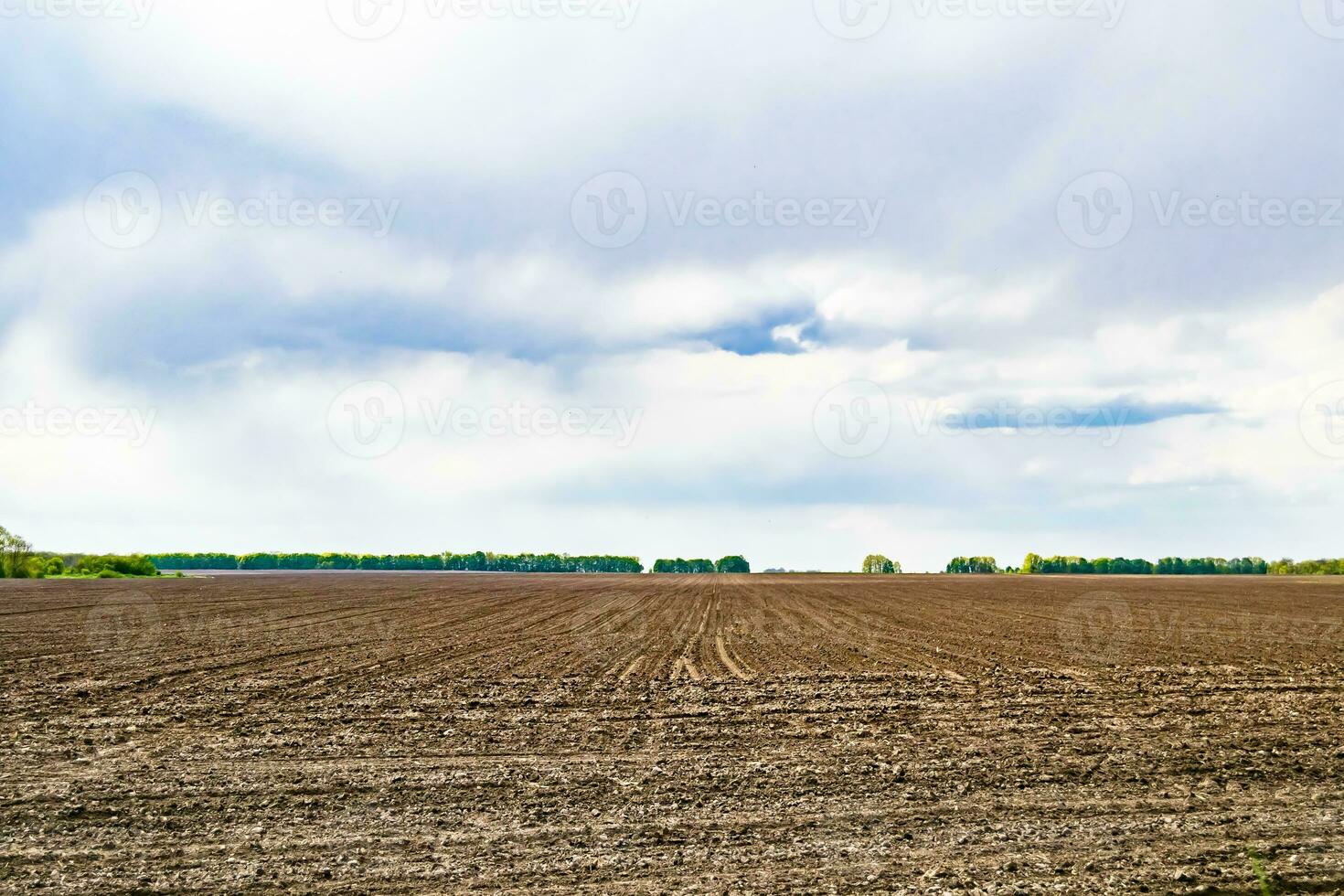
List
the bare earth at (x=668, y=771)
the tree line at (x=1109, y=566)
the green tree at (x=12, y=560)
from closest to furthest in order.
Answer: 1. the bare earth at (x=668, y=771)
2. the green tree at (x=12, y=560)
3. the tree line at (x=1109, y=566)

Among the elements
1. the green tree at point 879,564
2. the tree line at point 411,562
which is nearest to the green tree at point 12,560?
the tree line at point 411,562

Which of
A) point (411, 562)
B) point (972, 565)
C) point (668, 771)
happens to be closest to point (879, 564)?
point (972, 565)

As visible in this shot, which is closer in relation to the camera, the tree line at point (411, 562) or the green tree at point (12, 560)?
the green tree at point (12, 560)

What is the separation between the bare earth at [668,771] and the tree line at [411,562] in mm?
165403

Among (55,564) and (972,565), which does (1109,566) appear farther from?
(55,564)

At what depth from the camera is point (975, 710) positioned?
1213 centimetres

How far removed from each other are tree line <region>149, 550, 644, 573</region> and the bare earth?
165403 mm

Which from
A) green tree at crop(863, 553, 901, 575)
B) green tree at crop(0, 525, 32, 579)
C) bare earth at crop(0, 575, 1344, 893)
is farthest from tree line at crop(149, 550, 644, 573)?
bare earth at crop(0, 575, 1344, 893)

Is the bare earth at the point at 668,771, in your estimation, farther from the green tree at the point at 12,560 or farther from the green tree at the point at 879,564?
the green tree at the point at 879,564

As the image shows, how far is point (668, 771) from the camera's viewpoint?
349 inches

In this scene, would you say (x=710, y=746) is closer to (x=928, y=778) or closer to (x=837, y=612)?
(x=928, y=778)

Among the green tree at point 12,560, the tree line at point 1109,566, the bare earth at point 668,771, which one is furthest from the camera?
the tree line at point 1109,566

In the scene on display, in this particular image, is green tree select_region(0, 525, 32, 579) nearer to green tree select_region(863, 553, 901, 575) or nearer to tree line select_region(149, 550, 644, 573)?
tree line select_region(149, 550, 644, 573)

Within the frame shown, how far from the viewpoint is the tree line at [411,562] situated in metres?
178
